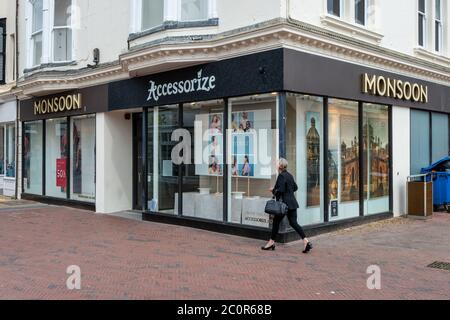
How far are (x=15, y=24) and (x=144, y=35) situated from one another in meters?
8.49

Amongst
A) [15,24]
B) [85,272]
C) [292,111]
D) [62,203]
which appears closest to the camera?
[85,272]

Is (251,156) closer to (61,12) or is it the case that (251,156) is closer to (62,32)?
(62,32)

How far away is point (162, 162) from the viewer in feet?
41.5

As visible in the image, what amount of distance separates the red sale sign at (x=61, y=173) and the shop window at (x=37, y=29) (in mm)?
3327

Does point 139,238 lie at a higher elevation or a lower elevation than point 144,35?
lower

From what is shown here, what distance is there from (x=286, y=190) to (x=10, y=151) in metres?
14.6

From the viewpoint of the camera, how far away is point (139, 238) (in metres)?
10.2

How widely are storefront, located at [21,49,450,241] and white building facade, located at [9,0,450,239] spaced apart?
0.11 feet

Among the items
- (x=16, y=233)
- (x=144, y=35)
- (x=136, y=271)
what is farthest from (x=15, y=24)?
(x=136, y=271)

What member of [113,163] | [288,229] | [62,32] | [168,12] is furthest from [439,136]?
[62,32]

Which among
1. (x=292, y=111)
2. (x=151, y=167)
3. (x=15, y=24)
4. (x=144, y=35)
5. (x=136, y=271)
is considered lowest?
(x=136, y=271)

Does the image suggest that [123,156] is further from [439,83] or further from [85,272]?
[439,83]

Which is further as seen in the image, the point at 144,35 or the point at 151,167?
the point at 151,167

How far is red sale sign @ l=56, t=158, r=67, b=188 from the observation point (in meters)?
16.1
